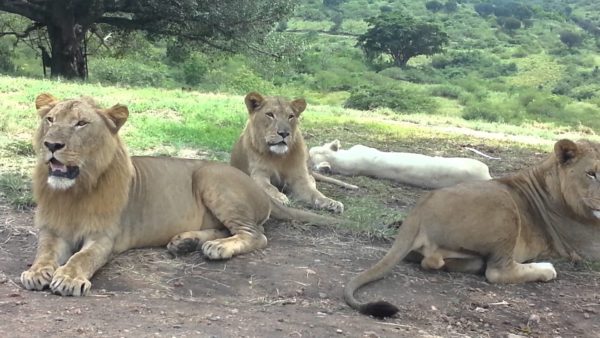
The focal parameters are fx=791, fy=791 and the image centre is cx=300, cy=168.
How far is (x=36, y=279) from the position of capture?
3.72 metres

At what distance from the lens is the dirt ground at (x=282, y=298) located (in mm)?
3312

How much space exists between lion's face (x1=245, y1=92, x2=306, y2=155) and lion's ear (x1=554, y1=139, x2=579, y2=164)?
6.98 ft

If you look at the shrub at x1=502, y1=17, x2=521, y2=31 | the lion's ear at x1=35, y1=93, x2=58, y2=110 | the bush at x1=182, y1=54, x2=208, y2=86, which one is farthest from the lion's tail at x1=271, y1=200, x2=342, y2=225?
the shrub at x1=502, y1=17, x2=521, y2=31

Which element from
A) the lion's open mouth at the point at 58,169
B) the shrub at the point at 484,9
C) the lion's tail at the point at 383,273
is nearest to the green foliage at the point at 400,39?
the shrub at the point at 484,9

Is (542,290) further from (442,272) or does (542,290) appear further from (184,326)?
(184,326)

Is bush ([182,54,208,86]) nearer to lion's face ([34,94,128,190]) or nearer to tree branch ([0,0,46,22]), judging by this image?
tree branch ([0,0,46,22])

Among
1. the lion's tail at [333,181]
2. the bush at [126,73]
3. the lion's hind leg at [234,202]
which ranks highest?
the lion's hind leg at [234,202]

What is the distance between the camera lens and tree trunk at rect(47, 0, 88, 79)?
17953mm

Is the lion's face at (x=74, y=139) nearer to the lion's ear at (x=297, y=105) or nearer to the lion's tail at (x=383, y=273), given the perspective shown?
the lion's tail at (x=383, y=273)

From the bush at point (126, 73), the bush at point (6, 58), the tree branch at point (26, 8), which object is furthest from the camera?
the bush at point (126, 73)

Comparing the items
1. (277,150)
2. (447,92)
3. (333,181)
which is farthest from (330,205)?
(447,92)

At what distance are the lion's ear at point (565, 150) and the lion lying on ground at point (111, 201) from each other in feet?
6.14

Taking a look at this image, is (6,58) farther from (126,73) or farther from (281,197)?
(281,197)

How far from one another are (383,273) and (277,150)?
2.18 metres
